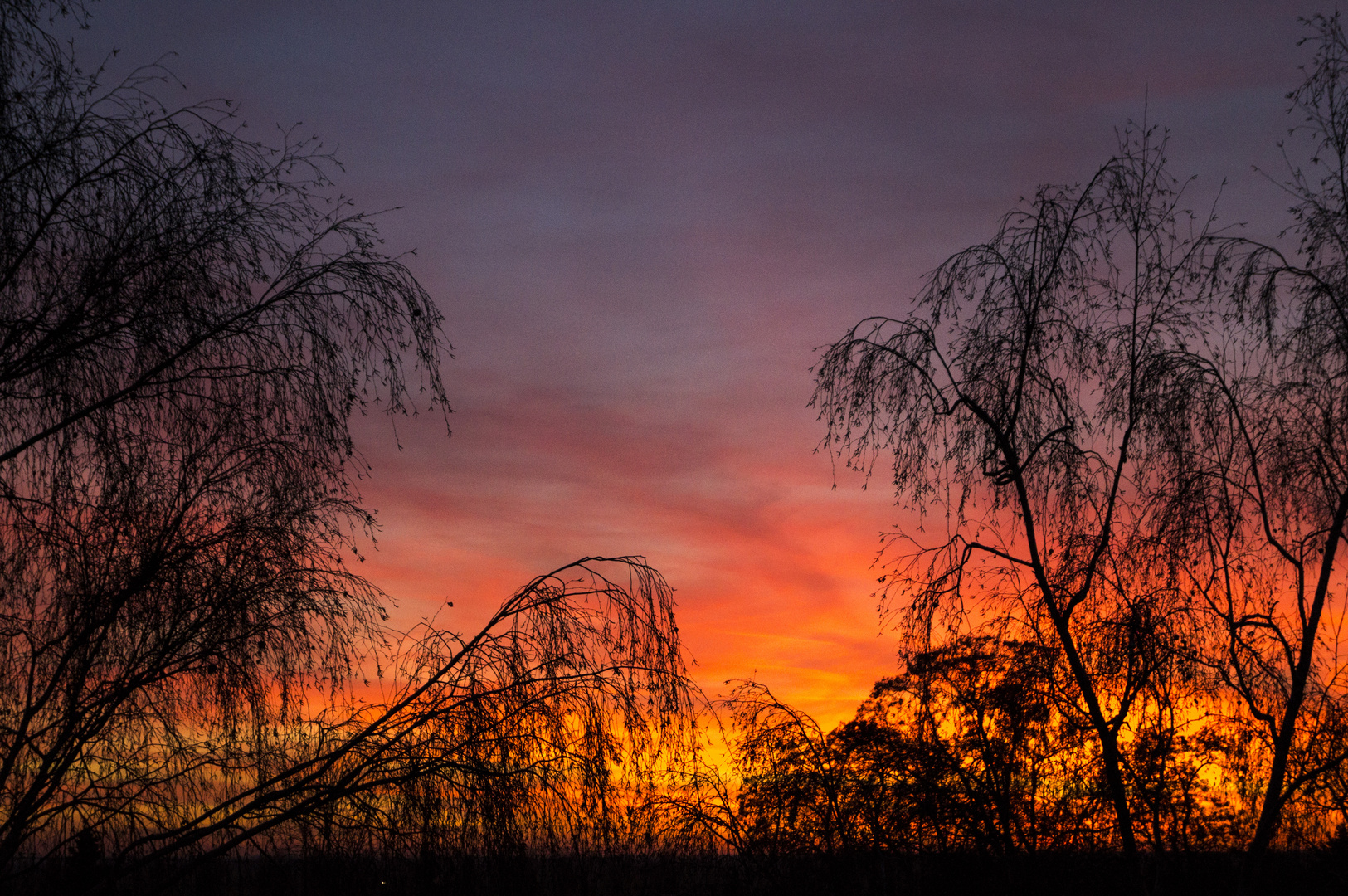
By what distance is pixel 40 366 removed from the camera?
505 cm

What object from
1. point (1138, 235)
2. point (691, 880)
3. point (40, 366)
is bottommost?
point (691, 880)

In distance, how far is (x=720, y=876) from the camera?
1980 cm

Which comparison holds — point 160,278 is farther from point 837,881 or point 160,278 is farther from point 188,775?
point 837,881

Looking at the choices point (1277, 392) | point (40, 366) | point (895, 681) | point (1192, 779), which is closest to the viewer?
point (40, 366)

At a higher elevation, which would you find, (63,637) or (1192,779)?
(63,637)

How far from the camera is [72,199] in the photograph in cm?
513

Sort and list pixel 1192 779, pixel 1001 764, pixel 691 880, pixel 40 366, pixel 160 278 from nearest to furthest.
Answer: pixel 40 366 < pixel 160 278 < pixel 1001 764 < pixel 1192 779 < pixel 691 880

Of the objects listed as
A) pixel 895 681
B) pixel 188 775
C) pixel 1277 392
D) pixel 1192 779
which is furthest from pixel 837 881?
pixel 188 775

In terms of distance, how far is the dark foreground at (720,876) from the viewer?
532 cm

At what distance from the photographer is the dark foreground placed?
5316mm

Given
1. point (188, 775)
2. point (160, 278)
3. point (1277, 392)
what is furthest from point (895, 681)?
point (160, 278)

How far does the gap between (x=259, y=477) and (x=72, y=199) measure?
5.95ft

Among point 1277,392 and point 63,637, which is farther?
point 1277,392

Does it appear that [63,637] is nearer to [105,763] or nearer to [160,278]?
[105,763]
